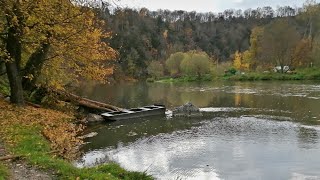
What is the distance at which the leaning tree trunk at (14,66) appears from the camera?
64.9ft

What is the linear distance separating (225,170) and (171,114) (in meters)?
16.2

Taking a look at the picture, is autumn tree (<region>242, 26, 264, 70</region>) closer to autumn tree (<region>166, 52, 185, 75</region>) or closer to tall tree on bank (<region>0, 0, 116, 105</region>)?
autumn tree (<region>166, 52, 185, 75</region>)

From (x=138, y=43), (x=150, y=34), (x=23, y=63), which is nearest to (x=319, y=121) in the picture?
(x=23, y=63)

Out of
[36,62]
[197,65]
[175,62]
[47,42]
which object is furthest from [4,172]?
[175,62]

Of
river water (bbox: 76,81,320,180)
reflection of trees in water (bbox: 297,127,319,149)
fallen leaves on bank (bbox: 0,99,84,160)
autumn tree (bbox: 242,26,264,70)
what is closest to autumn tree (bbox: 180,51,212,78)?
autumn tree (bbox: 242,26,264,70)

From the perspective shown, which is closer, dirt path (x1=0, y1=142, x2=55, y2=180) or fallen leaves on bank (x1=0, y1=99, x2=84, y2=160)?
dirt path (x1=0, y1=142, x2=55, y2=180)

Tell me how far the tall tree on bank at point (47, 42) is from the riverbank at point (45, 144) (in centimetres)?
241

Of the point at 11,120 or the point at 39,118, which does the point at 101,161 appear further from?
the point at 39,118

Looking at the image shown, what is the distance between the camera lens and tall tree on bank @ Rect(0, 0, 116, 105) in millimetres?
18316

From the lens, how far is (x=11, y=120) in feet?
55.6

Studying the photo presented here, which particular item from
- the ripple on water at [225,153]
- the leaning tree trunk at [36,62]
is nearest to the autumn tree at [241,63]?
the ripple on water at [225,153]

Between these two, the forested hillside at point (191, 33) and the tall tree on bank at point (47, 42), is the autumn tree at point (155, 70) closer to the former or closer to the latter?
the forested hillside at point (191, 33)

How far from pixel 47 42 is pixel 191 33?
133525mm

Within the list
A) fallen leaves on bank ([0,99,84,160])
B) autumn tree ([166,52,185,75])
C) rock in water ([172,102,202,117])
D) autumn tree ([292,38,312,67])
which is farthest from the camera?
autumn tree ([166,52,185,75])
